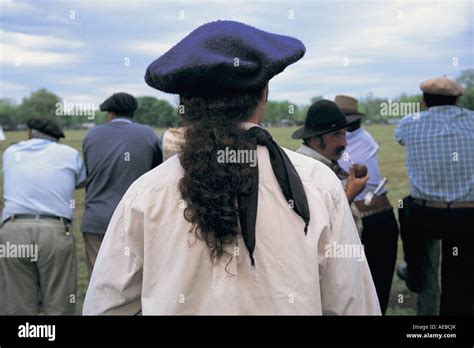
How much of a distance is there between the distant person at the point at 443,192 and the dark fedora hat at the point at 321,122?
1.07 metres

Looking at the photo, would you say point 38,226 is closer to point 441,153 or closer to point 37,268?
point 37,268

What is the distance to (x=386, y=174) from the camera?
10.5m

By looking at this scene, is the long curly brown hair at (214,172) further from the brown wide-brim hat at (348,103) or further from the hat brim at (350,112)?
the brown wide-brim hat at (348,103)

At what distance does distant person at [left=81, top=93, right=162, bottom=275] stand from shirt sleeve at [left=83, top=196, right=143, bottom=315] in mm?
3396

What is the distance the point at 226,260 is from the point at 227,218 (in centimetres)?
11

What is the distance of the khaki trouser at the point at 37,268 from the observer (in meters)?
4.96

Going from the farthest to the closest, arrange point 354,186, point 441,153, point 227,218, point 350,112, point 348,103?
1. point 348,103
2. point 350,112
3. point 441,153
4. point 354,186
5. point 227,218

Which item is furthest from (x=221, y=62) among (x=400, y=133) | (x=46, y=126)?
(x=46, y=126)

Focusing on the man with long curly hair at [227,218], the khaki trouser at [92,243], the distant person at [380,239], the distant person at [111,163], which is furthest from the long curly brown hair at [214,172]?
the khaki trouser at [92,243]

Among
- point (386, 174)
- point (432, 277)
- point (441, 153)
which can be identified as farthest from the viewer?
point (386, 174)

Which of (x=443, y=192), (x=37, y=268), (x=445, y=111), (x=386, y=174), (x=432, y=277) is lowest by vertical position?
(x=432, y=277)

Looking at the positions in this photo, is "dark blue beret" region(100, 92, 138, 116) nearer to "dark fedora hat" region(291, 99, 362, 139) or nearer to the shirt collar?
"dark fedora hat" region(291, 99, 362, 139)

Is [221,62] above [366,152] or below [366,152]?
above
